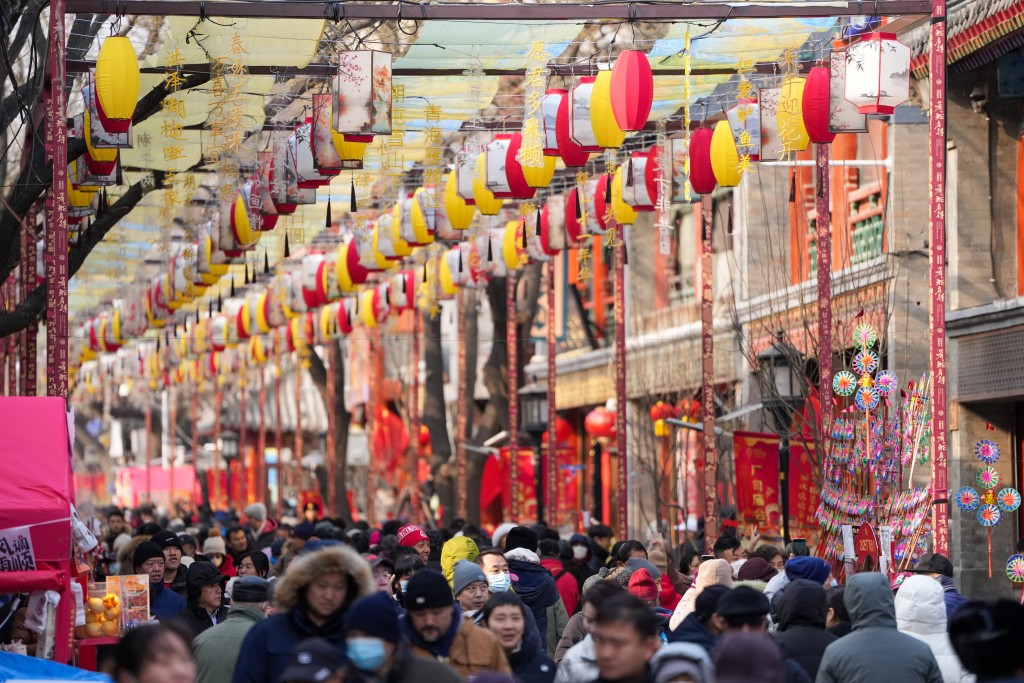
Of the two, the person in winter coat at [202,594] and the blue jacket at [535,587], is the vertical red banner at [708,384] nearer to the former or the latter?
the blue jacket at [535,587]

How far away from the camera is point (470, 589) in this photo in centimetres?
1053

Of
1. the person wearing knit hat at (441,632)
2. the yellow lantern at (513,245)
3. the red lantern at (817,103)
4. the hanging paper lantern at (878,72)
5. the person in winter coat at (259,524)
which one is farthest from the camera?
the person in winter coat at (259,524)

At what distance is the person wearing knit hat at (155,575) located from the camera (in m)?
14.0

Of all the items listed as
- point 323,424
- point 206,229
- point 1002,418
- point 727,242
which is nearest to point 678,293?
point 727,242

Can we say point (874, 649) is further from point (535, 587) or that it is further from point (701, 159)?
point (701, 159)

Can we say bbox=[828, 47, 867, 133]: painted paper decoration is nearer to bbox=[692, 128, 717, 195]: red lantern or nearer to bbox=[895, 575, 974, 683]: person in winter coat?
bbox=[692, 128, 717, 195]: red lantern

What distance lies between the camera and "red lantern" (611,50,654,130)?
16141mm

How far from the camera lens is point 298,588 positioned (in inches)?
319

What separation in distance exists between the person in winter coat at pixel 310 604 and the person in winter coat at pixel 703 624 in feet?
5.32

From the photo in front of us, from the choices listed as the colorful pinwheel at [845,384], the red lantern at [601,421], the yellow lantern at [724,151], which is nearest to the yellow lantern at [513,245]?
the yellow lantern at [724,151]

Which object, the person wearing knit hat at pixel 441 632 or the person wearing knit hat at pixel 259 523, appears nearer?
the person wearing knit hat at pixel 441 632

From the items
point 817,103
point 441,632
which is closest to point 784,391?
point 817,103

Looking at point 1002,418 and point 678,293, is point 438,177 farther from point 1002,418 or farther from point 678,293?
point 678,293

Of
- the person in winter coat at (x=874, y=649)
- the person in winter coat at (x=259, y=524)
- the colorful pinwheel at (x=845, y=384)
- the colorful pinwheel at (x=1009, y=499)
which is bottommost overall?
the person in winter coat at (x=259, y=524)
